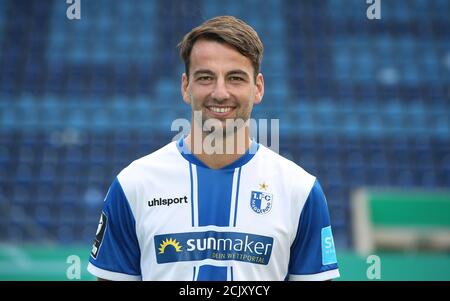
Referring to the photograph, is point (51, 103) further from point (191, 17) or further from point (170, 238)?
point (170, 238)

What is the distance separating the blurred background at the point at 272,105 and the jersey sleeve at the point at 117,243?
7056mm

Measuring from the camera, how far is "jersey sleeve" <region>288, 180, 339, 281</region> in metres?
2.58

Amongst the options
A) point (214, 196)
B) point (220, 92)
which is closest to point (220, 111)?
point (220, 92)

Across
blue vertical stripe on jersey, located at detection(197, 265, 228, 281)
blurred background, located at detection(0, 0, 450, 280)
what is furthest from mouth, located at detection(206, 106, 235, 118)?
blurred background, located at detection(0, 0, 450, 280)

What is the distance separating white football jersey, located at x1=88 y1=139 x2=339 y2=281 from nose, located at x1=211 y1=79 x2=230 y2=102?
1.09 feet

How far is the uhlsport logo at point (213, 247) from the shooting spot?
2.49m

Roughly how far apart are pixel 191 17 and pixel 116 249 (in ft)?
34.8

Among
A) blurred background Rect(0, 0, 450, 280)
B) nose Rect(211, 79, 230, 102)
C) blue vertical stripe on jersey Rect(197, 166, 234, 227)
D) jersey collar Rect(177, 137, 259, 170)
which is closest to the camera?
nose Rect(211, 79, 230, 102)

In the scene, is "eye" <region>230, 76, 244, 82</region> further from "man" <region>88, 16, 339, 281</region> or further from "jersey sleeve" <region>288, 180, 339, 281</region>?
"jersey sleeve" <region>288, 180, 339, 281</region>

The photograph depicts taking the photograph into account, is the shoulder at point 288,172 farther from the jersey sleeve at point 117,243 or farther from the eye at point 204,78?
the jersey sleeve at point 117,243

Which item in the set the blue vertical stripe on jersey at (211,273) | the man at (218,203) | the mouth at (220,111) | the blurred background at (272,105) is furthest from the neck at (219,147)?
the blurred background at (272,105)

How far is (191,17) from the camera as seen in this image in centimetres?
1280

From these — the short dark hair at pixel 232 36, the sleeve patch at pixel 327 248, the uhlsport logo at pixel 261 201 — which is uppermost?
the short dark hair at pixel 232 36

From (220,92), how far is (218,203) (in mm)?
434
